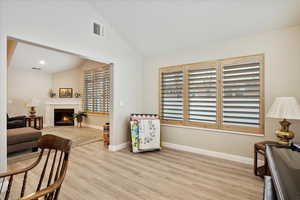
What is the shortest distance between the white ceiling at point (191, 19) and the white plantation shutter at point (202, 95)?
0.68 m

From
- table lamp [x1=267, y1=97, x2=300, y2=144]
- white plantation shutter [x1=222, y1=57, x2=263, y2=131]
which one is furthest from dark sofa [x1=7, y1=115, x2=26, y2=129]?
table lamp [x1=267, y1=97, x2=300, y2=144]

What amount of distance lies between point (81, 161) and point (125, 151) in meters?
1.00

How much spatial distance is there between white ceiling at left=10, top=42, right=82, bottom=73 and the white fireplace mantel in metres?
1.49

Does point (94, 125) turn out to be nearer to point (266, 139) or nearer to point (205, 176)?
point (205, 176)

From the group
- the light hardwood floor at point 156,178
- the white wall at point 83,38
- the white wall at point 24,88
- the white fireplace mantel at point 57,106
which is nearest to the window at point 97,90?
the white fireplace mantel at point 57,106

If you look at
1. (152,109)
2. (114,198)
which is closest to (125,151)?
(152,109)

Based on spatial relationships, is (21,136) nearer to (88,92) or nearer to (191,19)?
(88,92)

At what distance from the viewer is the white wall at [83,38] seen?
7.69ft

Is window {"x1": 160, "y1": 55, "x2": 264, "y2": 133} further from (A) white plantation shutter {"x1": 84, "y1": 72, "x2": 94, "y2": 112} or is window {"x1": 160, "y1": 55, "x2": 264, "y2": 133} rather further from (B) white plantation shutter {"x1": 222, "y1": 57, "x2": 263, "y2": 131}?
(A) white plantation shutter {"x1": 84, "y1": 72, "x2": 94, "y2": 112}

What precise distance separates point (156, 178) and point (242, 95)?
7.29ft

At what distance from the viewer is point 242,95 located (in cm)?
304

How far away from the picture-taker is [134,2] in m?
3.00

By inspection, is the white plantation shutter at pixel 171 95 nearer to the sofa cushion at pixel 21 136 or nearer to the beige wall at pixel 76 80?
the sofa cushion at pixel 21 136

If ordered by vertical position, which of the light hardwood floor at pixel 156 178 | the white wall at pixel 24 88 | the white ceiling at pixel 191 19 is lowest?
the light hardwood floor at pixel 156 178
